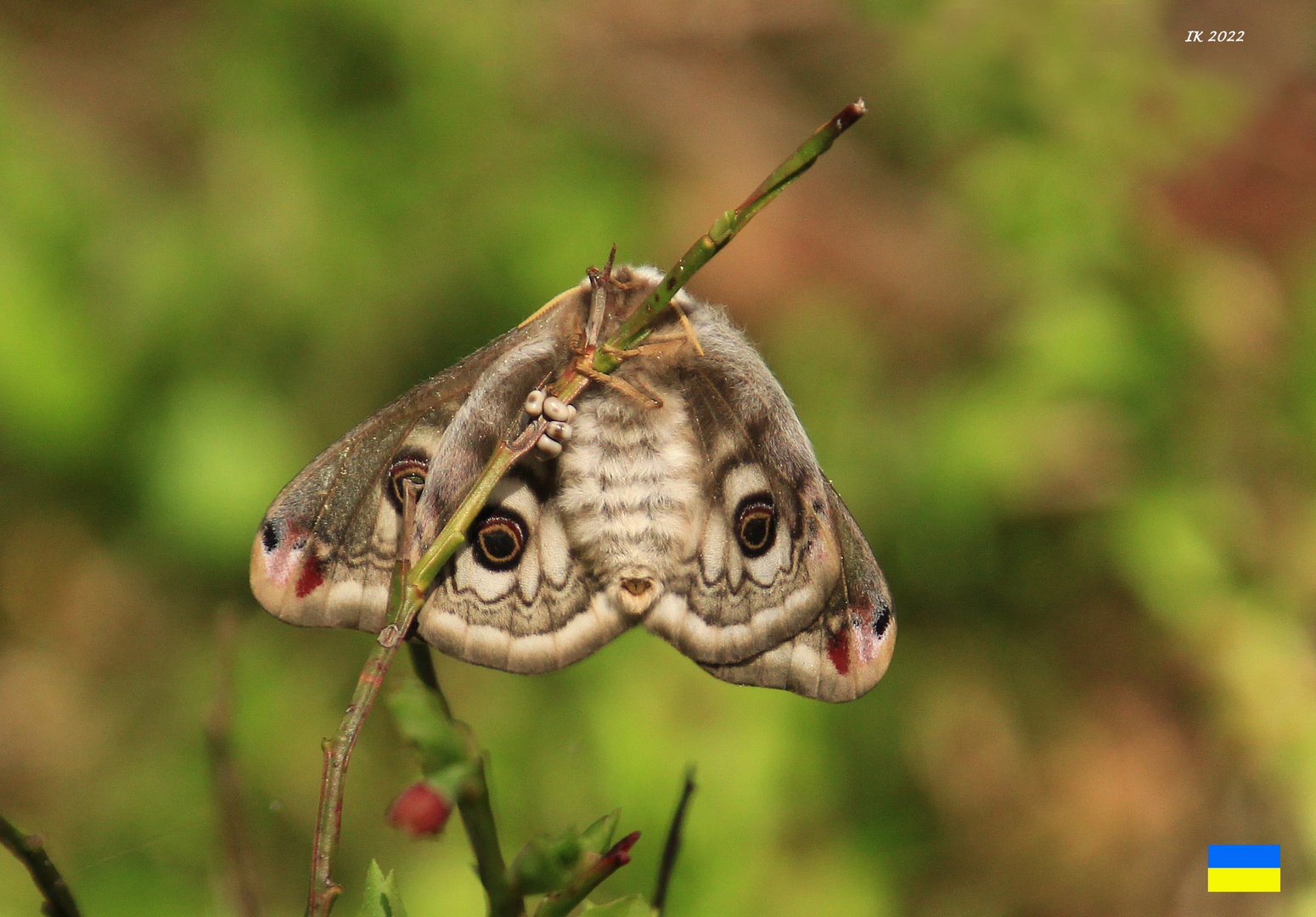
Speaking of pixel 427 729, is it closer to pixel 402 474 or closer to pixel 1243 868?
pixel 402 474

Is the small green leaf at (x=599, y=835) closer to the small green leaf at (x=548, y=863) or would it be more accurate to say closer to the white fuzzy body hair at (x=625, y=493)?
the small green leaf at (x=548, y=863)

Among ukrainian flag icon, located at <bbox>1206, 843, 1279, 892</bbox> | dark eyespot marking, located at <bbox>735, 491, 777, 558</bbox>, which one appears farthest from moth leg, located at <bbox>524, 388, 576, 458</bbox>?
ukrainian flag icon, located at <bbox>1206, 843, 1279, 892</bbox>

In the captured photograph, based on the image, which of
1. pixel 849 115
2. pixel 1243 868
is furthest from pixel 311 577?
pixel 1243 868

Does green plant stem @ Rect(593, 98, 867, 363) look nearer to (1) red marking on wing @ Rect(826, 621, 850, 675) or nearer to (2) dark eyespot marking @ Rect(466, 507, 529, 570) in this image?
(2) dark eyespot marking @ Rect(466, 507, 529, 570)

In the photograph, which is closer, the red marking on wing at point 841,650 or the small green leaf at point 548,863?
the small green leaf at point 548,863

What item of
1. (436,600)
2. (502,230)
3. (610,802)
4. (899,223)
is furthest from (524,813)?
(899,223)

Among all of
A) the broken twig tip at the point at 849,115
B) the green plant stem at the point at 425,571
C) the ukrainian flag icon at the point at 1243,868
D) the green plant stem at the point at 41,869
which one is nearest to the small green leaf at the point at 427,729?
the green plant stem at the point at 425,571
